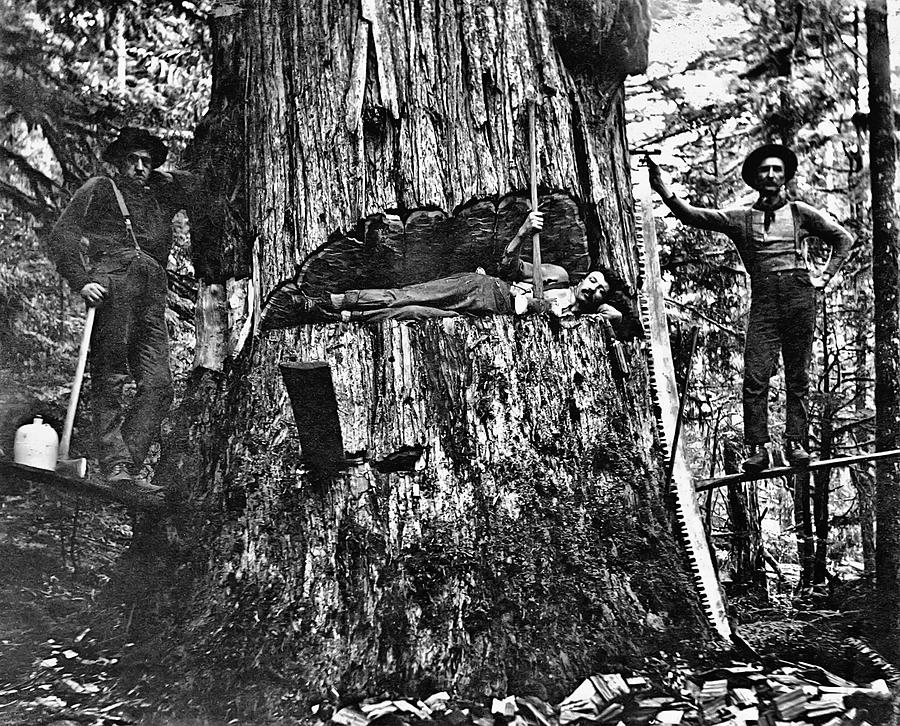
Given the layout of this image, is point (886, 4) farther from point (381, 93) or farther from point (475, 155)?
point (381, 93)

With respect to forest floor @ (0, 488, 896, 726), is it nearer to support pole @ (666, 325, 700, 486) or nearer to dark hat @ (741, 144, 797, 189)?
support pole @ (666, 325, 700, 486)

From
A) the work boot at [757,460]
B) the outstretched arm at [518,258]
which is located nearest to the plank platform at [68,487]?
the outstretched arm at [518,258]

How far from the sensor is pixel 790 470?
3.54 m

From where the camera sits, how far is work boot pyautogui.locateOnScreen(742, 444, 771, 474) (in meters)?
3.55

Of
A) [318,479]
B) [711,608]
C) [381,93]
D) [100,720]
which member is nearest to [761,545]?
[711,608]

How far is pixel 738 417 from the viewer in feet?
11.9

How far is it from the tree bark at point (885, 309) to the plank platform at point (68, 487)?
10.4 feet

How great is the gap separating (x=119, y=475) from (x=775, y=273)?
121 inches

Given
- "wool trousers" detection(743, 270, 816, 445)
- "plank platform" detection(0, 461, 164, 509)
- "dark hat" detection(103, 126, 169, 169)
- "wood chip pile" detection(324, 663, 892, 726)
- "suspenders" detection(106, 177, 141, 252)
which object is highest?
"dark hat" detection(103, 126, 169, 169)

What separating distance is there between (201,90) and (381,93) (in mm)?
935

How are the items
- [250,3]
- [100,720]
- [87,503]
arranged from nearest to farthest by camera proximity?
[100,720] → [87,503] → [250,3]

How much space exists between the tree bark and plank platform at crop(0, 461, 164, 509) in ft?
10.4

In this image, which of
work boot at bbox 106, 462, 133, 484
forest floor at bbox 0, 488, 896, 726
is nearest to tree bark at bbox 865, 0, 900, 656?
forest floor at bbox 0, 488, 896, 726

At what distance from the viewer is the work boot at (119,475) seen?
3.59 metres
